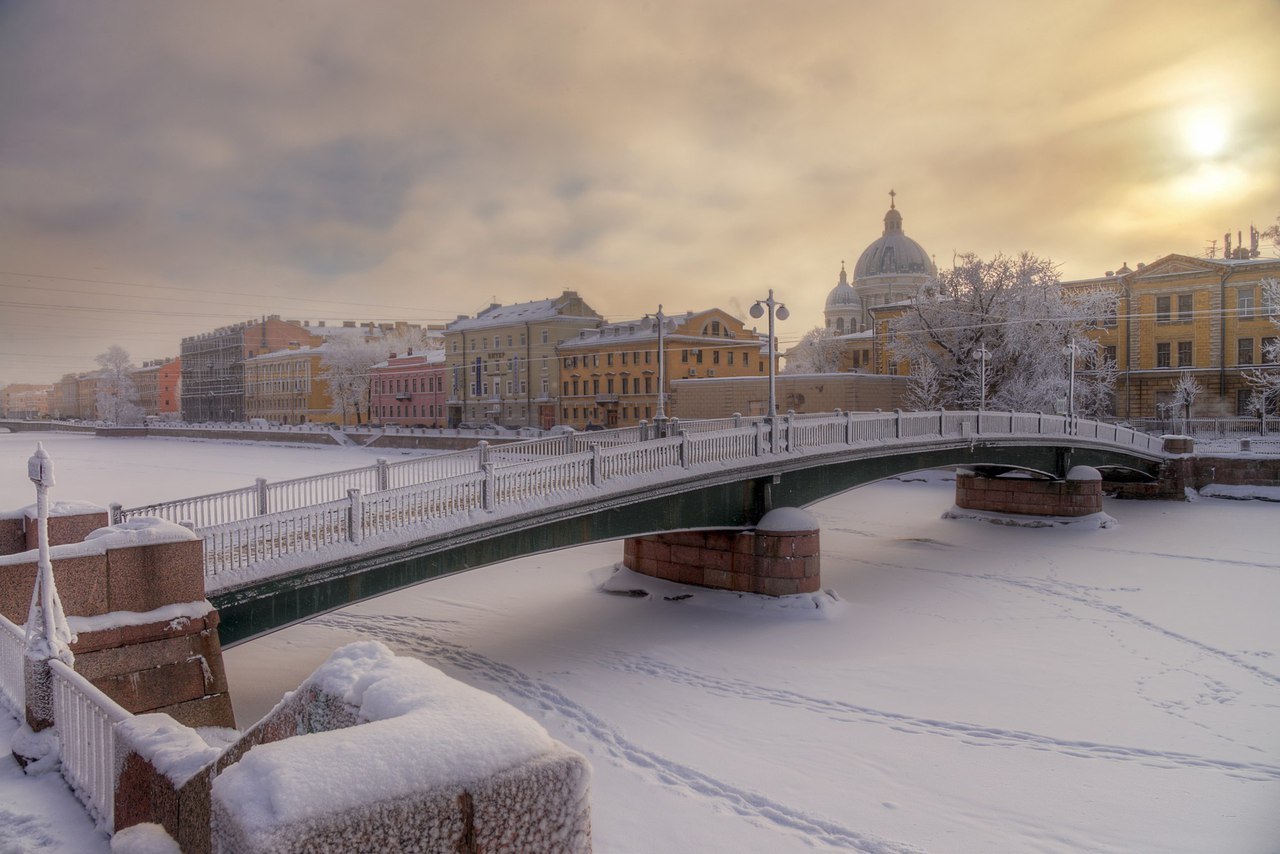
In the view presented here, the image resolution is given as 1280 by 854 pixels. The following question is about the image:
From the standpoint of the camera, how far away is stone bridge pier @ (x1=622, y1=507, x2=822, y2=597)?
58.3ft

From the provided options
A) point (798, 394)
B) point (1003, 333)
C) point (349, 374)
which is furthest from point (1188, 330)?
point (349, 374)

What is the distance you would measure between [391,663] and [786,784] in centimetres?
763

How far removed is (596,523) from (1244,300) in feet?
169

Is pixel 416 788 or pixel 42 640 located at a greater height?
pixel 416 788

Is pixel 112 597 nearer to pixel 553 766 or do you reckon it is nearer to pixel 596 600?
pixel 553 766

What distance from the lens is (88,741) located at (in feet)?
17.6

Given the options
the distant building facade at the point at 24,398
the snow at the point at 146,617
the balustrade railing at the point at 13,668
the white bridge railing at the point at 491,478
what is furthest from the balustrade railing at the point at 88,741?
the distant building facade at the point at 24,398

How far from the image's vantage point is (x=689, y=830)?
8883 mm

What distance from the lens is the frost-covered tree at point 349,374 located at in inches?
3231

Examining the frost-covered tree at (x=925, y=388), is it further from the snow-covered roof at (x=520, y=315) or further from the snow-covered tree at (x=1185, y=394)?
the snow-covered roof at (x=520, y=315)

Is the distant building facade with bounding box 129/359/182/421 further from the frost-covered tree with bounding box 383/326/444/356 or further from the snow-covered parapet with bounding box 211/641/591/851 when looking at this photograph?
the snow-covered parapet with bounding box 211/641/591/851

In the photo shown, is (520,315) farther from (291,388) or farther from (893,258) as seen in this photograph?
(893,258)

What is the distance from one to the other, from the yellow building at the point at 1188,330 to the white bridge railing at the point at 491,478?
1449 inches

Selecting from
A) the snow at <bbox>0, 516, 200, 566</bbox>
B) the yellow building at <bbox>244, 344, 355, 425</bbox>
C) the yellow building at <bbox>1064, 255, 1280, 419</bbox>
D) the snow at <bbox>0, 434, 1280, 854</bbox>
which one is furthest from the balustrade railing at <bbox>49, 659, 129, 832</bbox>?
the yellow building at <bbox>244, 344, 355, 425</bbox>
